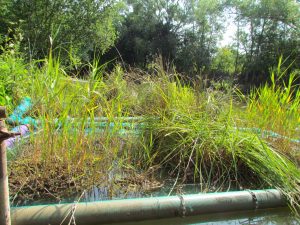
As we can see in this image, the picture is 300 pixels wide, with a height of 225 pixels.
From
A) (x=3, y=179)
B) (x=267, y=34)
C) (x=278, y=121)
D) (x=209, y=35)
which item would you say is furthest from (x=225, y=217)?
(x=209, y=35)

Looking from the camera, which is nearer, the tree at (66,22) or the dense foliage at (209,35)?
the tree at (66,22)

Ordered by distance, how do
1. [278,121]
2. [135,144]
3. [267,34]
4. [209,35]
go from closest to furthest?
[135,144], [278,121], [267,34], [209,35]

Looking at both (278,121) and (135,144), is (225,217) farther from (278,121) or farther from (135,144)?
(278,121)

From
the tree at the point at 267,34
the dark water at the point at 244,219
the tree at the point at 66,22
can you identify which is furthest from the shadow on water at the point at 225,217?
the tree at the point at 267,34

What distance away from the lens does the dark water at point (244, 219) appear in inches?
77.7

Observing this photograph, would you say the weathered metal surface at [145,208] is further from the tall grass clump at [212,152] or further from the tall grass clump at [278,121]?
the tall grass clump at [278,121]

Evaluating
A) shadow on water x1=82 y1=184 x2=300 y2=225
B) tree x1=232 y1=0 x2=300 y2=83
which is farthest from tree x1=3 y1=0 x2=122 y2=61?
tree x1=232 y1=0 x2=300 y2=83

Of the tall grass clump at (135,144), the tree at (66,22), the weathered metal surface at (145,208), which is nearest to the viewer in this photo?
the weathered metal surface at (145,208)

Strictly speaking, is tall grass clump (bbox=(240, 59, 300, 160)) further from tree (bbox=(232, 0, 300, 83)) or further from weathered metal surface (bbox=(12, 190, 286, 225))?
tree (bbox=(232, 0, 300, 83))

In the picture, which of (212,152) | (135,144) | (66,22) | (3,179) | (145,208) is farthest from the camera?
(66,22)

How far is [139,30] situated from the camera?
22844mm

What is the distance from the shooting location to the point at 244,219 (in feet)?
6.86

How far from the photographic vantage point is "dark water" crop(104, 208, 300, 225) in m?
1.97

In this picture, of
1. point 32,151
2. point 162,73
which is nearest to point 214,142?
point 162,73
